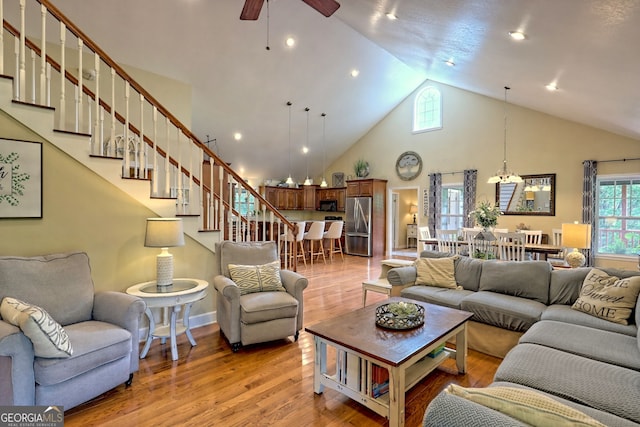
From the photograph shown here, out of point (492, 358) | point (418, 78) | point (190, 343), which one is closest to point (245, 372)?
point (190, 343)

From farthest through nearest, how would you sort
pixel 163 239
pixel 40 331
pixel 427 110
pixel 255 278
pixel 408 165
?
pixel 408 165, pixel 427 110, pixel 255 278, pixel 163 239, pixel 40 331

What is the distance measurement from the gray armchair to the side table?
0.88 ft

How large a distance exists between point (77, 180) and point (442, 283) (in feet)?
12.4

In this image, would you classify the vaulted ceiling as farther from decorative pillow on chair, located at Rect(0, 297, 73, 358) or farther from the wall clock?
decorative pillow on chair, located at Rect(0, 297, 73, 358)

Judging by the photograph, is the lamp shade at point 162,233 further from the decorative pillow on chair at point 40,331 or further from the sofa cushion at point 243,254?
the decorative pillow on chair at point 40,331

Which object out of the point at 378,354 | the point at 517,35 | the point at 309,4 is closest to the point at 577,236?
the point at 517,35

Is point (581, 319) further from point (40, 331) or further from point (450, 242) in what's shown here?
point (40, 331)

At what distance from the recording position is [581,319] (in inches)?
104

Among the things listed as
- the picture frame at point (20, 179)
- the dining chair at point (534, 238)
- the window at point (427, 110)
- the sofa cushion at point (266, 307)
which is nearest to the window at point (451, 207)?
the window at point (427, 110)

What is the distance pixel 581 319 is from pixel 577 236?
4.59 ft

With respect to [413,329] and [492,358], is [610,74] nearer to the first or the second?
[492,358]

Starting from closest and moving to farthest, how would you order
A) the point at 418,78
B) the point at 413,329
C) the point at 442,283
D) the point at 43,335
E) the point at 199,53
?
1. the point at 43,335
2. the point at 413,329
3. the point at 442,283
4. the point at 199,53
5. the point at 418,78

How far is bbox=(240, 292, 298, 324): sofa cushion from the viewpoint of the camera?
10.0ft

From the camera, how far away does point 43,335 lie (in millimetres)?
1933
